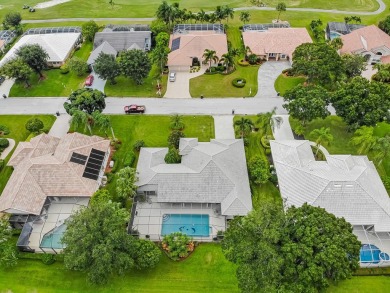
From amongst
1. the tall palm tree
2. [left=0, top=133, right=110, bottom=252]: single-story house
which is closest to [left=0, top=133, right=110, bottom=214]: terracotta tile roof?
[left=0, top=133, right=110, bottom=252]: single-story house

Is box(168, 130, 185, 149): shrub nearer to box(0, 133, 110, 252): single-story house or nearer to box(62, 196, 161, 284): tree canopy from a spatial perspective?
box(0, 133, 110, 252): single-story house

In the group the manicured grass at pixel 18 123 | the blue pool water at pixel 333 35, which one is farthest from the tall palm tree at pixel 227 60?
the manicured grass at pixel 18 123

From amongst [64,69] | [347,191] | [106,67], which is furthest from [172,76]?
[347,191]

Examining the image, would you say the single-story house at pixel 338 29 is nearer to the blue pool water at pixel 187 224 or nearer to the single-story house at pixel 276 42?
the single-story house at pixel 276 42

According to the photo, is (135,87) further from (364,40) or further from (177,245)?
(364,40)

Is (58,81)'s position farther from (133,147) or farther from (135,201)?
(135,201)
